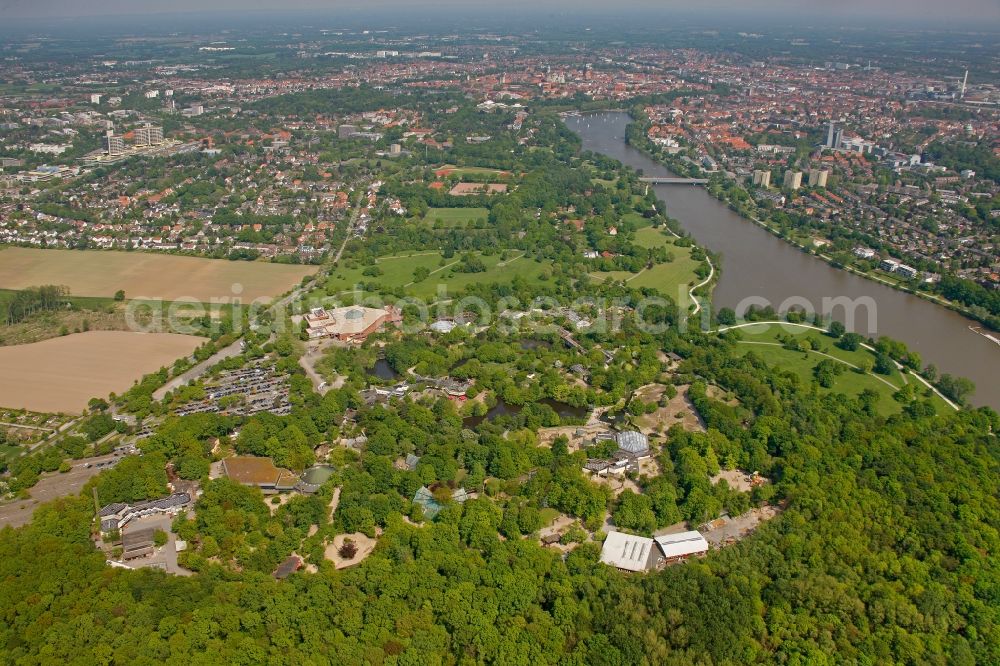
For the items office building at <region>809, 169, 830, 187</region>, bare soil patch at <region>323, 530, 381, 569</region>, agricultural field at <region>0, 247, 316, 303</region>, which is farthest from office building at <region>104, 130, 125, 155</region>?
bare soil patch at <region>323, 530, 381, 569</region>

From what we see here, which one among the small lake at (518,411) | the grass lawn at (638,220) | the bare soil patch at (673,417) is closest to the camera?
the bare soil patch at (673,417)

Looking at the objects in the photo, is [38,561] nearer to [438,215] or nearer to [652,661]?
[652,661]

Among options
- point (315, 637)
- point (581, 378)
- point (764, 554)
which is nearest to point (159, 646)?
point (315, 637)

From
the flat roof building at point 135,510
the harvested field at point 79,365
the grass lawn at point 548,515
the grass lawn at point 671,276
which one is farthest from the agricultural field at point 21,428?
the grass lawn at point 671,276

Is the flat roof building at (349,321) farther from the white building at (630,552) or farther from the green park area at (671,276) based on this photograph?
the white building at (630,552)

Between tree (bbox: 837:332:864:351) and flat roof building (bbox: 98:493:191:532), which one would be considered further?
tree (bbox: 837:332:864:351)

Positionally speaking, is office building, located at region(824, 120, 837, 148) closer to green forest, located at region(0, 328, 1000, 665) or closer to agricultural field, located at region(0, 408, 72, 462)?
green forest, located at region(0, 328, 1000, 665)
